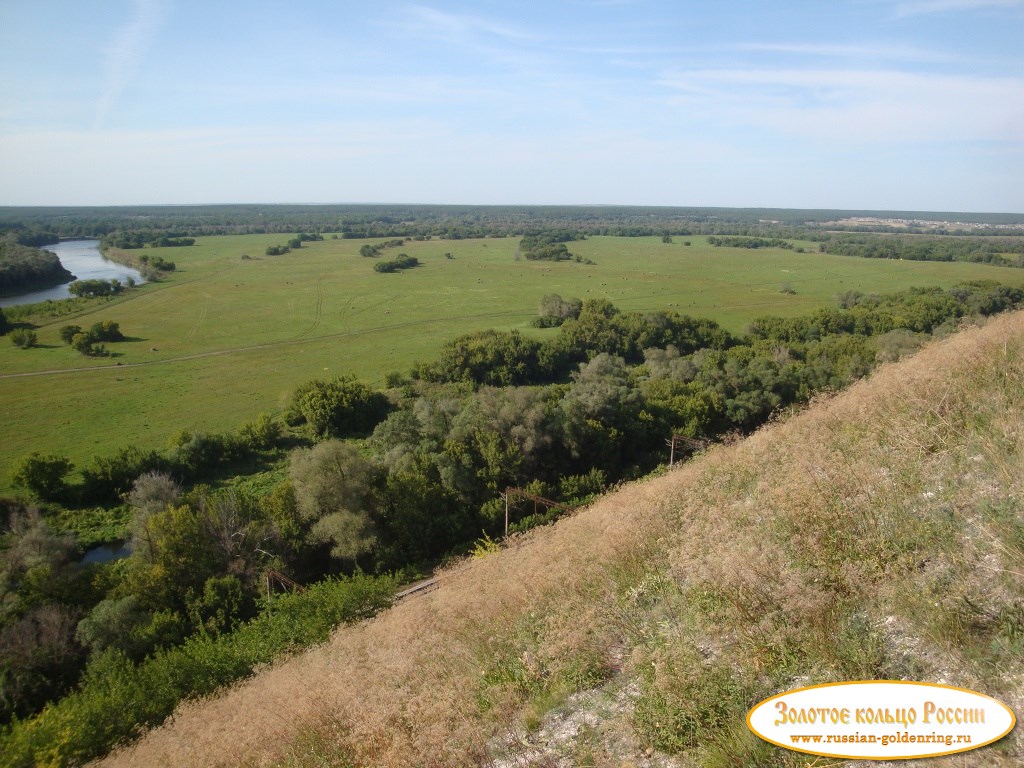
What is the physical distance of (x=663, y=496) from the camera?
868 cm

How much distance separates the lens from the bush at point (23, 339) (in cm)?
5400

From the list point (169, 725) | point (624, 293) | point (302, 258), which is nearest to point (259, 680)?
point (169, 725)

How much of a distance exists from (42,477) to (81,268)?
105m

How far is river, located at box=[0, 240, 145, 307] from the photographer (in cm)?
8132

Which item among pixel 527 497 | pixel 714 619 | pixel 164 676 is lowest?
pixel 527 497

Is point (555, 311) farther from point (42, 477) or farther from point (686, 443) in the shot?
point (42, 477)

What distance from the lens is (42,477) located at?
28.4m

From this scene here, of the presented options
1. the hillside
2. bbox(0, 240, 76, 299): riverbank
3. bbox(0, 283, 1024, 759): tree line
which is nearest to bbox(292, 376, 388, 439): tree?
bbox(0, 283, 1024, 759): tree line

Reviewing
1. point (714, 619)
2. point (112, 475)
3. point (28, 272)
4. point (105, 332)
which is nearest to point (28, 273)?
point (28, 272)

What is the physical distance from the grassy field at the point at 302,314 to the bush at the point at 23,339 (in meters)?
0.76

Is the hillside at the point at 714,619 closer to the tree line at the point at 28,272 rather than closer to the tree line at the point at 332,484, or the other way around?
the tree line at the point at 332,484

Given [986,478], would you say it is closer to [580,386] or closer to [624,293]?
[580,386]

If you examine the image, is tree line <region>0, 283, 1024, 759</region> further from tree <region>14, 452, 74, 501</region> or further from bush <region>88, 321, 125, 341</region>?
bush <region>88, 321, 125, 341</region>

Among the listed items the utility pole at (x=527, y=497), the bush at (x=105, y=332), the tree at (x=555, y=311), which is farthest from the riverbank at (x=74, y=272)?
the utility pole at (x=527, y=497)
